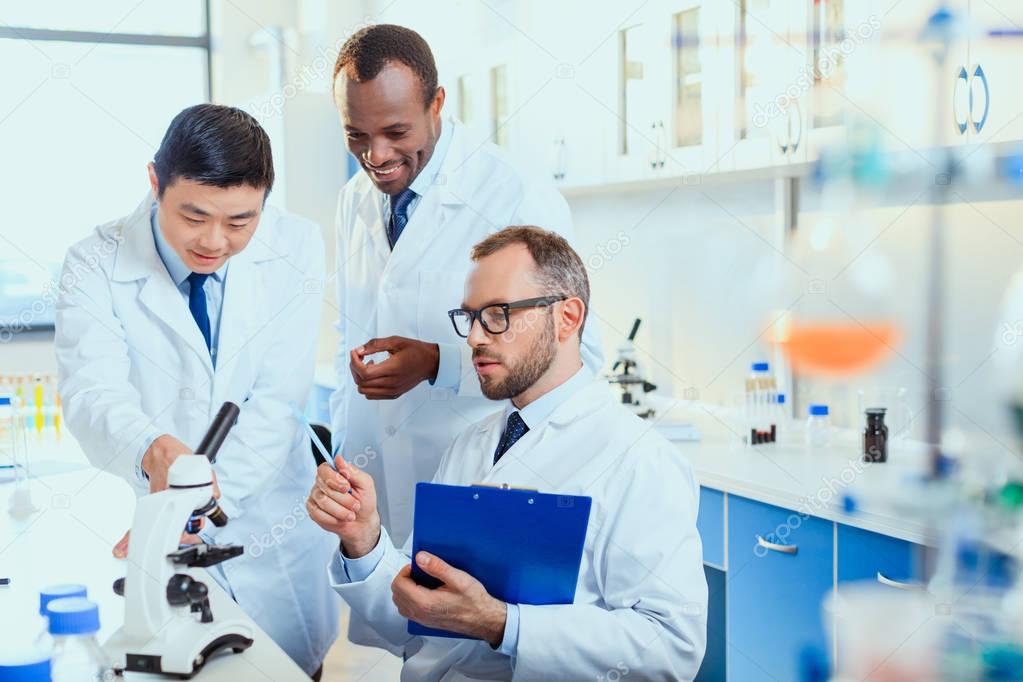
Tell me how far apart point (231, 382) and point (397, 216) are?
0.47 m

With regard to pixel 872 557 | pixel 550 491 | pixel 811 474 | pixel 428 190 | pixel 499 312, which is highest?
pixel 428 190

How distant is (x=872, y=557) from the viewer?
6.47 ft

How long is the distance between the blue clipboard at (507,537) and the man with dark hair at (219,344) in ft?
1.54

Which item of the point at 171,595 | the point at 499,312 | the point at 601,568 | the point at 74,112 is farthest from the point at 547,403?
the point at 74,112

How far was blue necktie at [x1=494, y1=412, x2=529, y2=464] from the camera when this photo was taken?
1646 mm

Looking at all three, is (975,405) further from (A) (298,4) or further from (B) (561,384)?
(A) (298,4)

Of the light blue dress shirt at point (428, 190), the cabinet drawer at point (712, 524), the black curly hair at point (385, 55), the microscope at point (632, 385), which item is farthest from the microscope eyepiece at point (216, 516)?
the microscope at point (632, 385)

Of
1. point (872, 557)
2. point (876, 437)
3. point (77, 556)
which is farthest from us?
point (876, 437)

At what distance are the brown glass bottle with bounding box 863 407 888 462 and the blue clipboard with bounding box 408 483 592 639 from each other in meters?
1.26

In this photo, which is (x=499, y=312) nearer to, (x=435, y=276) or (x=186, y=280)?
(x=435, y=276)

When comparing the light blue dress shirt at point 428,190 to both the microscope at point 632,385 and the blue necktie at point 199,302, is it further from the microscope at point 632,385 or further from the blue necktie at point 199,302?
the microscope at point 632,385

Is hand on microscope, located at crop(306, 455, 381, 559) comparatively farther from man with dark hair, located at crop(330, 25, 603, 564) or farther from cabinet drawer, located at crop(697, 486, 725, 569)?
cabinet drawer, located at crop(697, 486, 725, 569)

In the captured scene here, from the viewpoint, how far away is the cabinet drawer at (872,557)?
190 centimetres

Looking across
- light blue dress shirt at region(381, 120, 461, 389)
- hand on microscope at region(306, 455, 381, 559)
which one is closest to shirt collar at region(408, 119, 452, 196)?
light blue dress shirt at region(381, 120, 461, 389)
